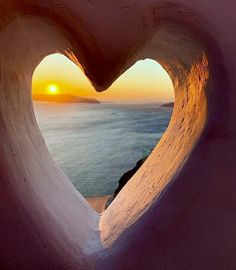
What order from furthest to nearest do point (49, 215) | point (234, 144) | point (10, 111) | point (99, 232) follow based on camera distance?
point (99, 232) → point (10, 111) → point (49, 215) → point (234, 144)

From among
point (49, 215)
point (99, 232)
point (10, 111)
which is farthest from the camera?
point (99, 232)

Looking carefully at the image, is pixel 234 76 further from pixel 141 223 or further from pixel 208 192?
pixel 141 223

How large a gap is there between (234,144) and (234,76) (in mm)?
152

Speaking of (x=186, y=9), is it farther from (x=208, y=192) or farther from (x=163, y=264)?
(x=163, y=264)

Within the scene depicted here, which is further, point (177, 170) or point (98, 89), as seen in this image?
point (98, 89)

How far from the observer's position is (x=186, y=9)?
2.68 feet

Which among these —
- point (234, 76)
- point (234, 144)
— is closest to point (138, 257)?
point (234, 144)

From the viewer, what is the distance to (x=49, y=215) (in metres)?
0.95

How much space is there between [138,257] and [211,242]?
0.56 ft

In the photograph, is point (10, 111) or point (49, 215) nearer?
point (49, 215)

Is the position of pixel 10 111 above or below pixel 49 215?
above

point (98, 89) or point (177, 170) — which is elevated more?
point (98, 89)

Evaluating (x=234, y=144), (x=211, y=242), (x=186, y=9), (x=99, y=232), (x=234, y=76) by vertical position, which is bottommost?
(x=99, y=232)

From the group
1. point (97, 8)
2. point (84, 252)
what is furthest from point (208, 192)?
point (97, 8)
